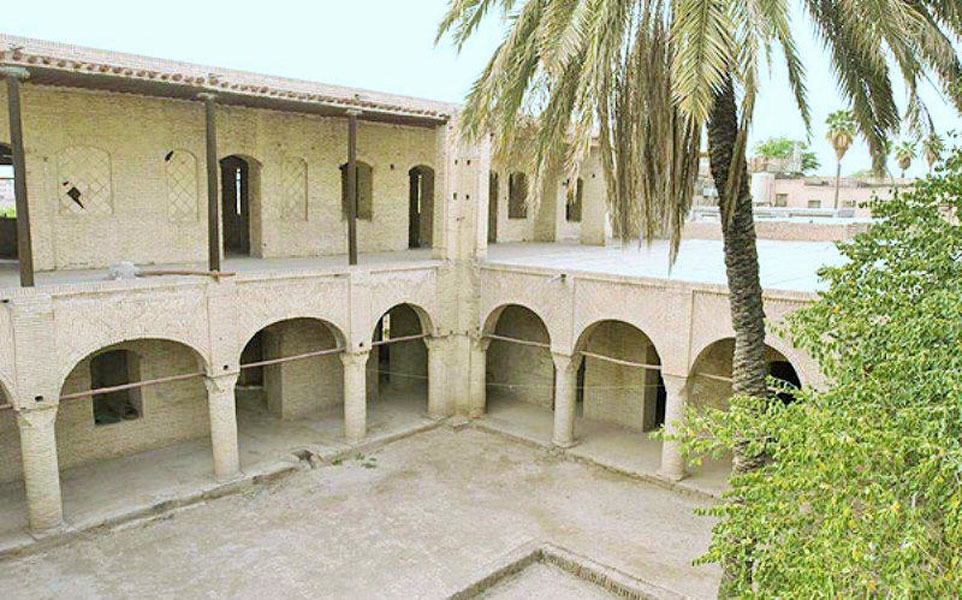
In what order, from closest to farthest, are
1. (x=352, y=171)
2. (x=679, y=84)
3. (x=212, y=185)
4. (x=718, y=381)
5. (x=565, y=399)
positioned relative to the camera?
(x=679, y=84), (x=212, y=185), (x=352, y=171), (x=718, y=381), (x=565, y=399)

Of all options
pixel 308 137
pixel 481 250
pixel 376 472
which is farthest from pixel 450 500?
pixel 308 137

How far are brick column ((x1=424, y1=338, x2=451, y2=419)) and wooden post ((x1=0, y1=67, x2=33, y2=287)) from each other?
8.84 m

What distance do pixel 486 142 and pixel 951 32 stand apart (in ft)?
34.5

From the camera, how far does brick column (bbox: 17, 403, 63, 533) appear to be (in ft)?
38.0

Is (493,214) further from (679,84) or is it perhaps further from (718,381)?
(679,84)

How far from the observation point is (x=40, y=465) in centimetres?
1166

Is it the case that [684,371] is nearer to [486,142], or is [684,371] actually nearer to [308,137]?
[486,142]

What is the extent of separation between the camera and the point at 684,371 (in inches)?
552

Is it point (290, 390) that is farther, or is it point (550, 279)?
point (290, 390)

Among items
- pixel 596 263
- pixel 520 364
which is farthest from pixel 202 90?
pixel 520 364

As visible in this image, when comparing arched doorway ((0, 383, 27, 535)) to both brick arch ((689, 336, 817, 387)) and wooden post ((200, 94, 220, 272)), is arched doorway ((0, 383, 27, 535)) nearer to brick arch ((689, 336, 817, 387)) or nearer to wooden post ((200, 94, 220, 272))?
wooden post ((200, 94, 220, 272))

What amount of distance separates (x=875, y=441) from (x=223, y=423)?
11.9 m

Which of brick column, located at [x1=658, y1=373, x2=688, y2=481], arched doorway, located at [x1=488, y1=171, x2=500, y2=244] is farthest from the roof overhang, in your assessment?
brick column, located at [x1=658, y1=373, x2=688, y2=481]

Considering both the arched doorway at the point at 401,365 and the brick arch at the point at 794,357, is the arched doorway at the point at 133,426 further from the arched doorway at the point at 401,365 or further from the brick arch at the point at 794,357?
the brick arch at the point at 794,357
